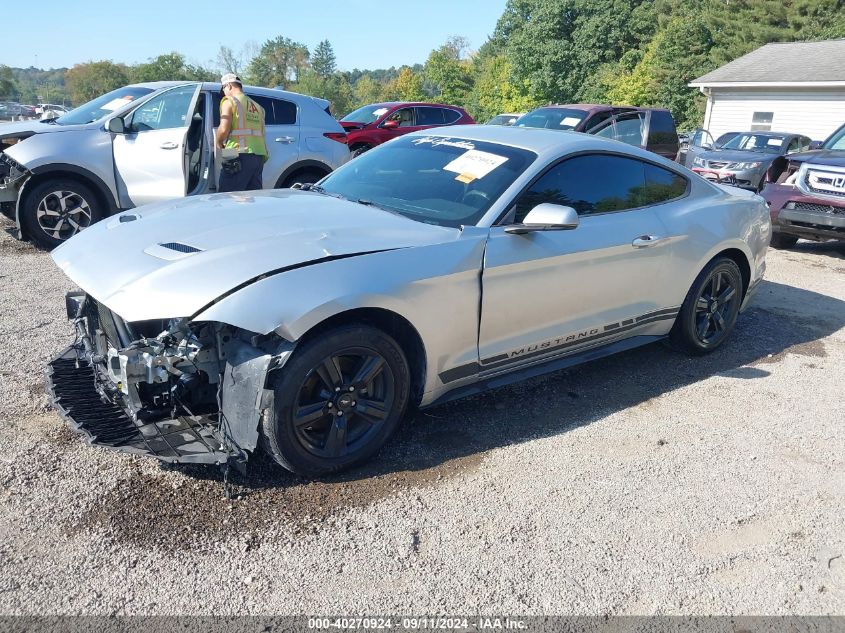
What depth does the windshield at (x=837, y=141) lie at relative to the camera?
9.00 metres

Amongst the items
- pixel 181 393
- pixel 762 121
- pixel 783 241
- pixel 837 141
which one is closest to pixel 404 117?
pixel 783 241

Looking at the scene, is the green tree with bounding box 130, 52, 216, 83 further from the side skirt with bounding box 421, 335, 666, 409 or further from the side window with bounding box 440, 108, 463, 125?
the side skirt with bounding box 421, 335, 666, 409

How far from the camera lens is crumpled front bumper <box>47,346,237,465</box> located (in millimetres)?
2785

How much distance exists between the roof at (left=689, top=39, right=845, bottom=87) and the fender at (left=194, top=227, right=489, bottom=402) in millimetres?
26042

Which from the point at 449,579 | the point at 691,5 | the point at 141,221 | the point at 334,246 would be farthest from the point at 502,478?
the point at 691,5

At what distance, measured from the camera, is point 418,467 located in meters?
3.30

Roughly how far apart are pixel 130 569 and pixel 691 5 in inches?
2080

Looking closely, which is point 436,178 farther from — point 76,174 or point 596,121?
point 596,121

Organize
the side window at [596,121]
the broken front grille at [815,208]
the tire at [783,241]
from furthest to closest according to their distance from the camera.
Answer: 1. the side window at [596,121]
2. the tire at [783,241]
3. the broken front grille at [815,208]

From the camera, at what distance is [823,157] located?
8422 mm

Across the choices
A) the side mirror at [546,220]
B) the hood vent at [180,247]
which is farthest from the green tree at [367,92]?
the hood vent at [180,247]

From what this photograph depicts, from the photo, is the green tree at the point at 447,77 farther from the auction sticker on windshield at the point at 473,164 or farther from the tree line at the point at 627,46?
the auction sticker on windshield at the point at 473,164

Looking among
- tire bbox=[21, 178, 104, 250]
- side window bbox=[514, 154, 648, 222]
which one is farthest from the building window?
tire bbox=[21, 178, 104, 250]

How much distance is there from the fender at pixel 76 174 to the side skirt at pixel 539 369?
5.24 meters
